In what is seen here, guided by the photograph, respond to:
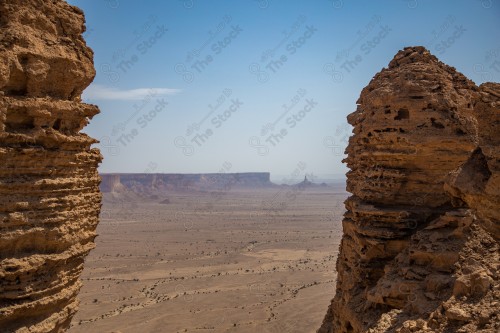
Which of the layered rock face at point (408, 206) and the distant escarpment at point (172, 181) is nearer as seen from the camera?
the layered rock face at point (408, 206)

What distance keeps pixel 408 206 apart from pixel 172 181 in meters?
138

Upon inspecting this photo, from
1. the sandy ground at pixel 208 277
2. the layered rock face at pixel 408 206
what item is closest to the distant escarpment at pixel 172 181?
the sandy ground at pixel 208 277

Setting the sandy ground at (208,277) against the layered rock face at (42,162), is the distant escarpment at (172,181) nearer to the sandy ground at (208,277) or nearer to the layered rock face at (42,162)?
the sandy ground at (208,277)

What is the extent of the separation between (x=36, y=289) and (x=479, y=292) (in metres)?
7.90

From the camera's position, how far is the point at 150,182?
133 m

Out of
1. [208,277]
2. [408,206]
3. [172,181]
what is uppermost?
[408,206]

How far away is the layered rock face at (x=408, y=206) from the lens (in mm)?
7387

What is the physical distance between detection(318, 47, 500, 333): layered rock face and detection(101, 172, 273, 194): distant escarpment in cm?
10266

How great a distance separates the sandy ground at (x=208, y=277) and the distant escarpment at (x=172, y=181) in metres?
38.5

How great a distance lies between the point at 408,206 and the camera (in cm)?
995

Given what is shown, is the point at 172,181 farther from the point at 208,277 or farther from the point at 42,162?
the point at 42,162

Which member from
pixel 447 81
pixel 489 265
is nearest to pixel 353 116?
pixel 447 81

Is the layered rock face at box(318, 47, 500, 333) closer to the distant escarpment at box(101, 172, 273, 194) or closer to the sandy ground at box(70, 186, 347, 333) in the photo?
the sandy ground at box(70, 186, 347, 333)

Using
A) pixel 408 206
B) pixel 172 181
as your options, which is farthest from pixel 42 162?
pixel 172 181
